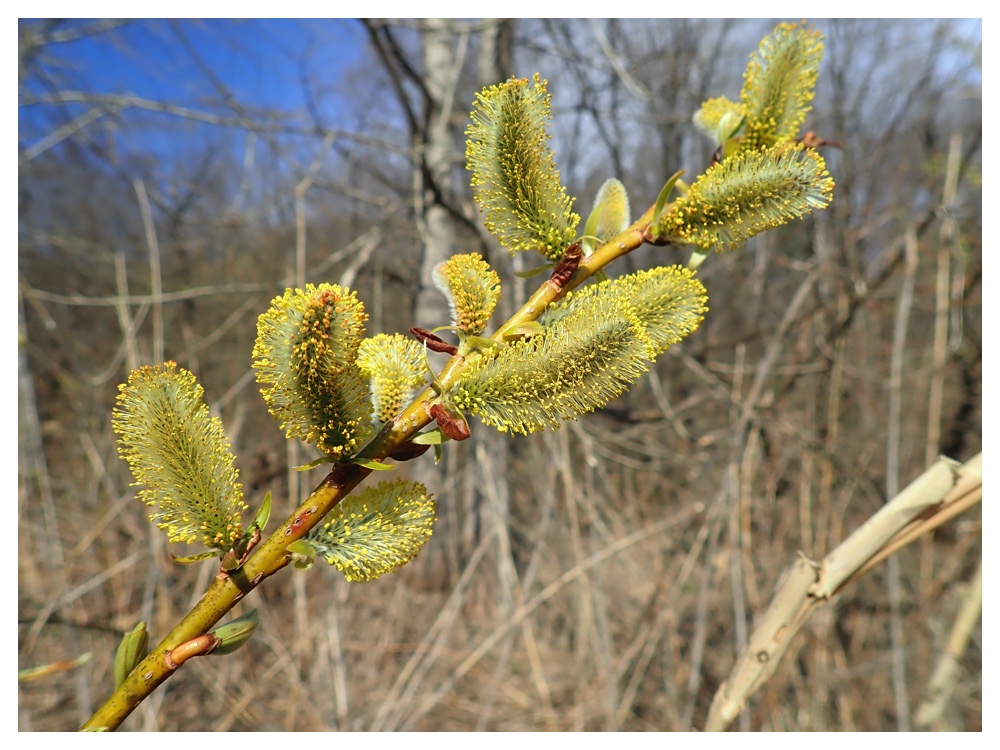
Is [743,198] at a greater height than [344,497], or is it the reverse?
[743,198]

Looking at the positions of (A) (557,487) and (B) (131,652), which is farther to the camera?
(A) (557,487)

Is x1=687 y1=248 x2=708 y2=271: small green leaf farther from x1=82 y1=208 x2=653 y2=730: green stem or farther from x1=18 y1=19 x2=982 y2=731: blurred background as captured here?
x1=18 y1=19 x2=982 y2=731: blurred background

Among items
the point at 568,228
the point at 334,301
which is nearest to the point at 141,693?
the point at 334,301

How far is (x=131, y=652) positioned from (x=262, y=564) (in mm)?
80

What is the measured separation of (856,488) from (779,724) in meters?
0.71

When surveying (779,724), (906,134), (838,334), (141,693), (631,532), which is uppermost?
(906,134)

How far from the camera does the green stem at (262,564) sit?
28cm

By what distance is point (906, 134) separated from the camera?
2.98m

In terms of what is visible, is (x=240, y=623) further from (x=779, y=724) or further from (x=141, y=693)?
(x=779, y=724)

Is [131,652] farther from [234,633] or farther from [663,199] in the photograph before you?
[663,199]

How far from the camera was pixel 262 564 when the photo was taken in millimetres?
292

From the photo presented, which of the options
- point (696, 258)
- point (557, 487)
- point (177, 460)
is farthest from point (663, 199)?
point (557, 487)

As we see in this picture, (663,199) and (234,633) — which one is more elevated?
(663,199)

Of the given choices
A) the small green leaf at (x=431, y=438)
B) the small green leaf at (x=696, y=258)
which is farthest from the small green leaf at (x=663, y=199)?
the small green leaf at (x=431, y=438)
